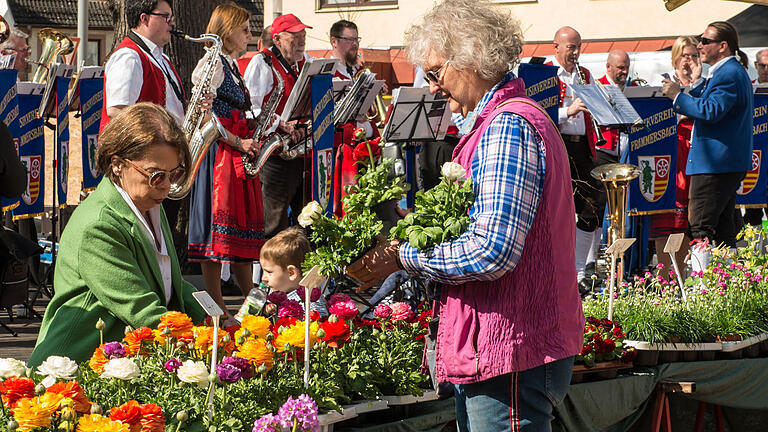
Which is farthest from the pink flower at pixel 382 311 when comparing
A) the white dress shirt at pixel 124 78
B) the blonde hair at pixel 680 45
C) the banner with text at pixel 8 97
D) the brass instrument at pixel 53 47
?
the brass instrument at pixel 53 47

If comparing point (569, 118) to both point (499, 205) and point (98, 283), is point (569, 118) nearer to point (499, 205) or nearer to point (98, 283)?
point (98, 283)

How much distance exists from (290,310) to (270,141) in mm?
3403

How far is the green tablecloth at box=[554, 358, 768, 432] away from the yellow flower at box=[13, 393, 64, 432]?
201 centimetres

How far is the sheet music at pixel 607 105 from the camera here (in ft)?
25.3

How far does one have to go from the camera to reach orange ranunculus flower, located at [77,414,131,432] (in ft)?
7.45

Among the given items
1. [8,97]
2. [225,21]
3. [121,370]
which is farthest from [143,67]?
[121,370]

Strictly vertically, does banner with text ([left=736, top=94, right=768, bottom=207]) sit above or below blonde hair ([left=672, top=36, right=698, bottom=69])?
below

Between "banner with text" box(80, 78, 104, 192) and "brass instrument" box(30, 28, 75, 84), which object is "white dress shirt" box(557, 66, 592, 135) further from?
"brass instrument" box(30, 28, 75, 84)

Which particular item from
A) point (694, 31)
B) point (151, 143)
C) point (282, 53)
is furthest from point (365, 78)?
point (694, 31)

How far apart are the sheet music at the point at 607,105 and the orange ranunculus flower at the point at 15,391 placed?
19.2ft

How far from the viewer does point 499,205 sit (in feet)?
8.39

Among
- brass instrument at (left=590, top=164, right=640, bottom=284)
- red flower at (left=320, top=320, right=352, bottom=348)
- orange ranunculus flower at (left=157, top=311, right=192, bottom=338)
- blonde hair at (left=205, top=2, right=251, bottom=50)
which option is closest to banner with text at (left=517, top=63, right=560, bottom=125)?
brass instrument at (left=590, top=164, right=640, bottom=284)

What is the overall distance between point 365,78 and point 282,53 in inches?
25.1

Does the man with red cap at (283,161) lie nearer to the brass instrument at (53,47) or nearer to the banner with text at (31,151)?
the banner with text at (31,151)
